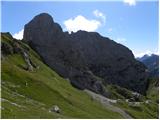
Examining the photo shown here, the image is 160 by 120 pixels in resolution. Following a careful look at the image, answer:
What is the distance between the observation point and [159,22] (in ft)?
64.3

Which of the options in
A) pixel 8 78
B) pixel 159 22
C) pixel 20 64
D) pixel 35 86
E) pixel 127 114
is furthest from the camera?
pixel 127 114

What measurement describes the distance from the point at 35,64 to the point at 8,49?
20356 millimetres

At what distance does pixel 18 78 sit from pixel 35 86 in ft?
20.7

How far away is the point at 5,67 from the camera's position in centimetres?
12281

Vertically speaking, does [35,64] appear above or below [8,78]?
above

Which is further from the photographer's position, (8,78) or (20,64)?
(20,64)

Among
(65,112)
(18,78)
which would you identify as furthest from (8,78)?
(65,112)

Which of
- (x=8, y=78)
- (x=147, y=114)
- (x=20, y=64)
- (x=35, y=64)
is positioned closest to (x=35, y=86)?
(x=8, y=78)

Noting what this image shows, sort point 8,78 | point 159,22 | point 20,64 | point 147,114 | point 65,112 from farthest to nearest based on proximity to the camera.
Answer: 1. point 147,114
2. point 20,64
3. point 8,78
4. point 65,112
5. point 159,22

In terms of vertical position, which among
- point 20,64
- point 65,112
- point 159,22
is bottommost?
point 65,112

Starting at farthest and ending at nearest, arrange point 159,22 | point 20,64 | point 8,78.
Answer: point 20,64 → point 8,78 → point 159,22

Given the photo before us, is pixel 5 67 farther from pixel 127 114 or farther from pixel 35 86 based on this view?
pixel 127 114

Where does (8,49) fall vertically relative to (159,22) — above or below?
above

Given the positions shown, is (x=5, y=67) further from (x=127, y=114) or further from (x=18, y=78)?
(x=127, y=114)
